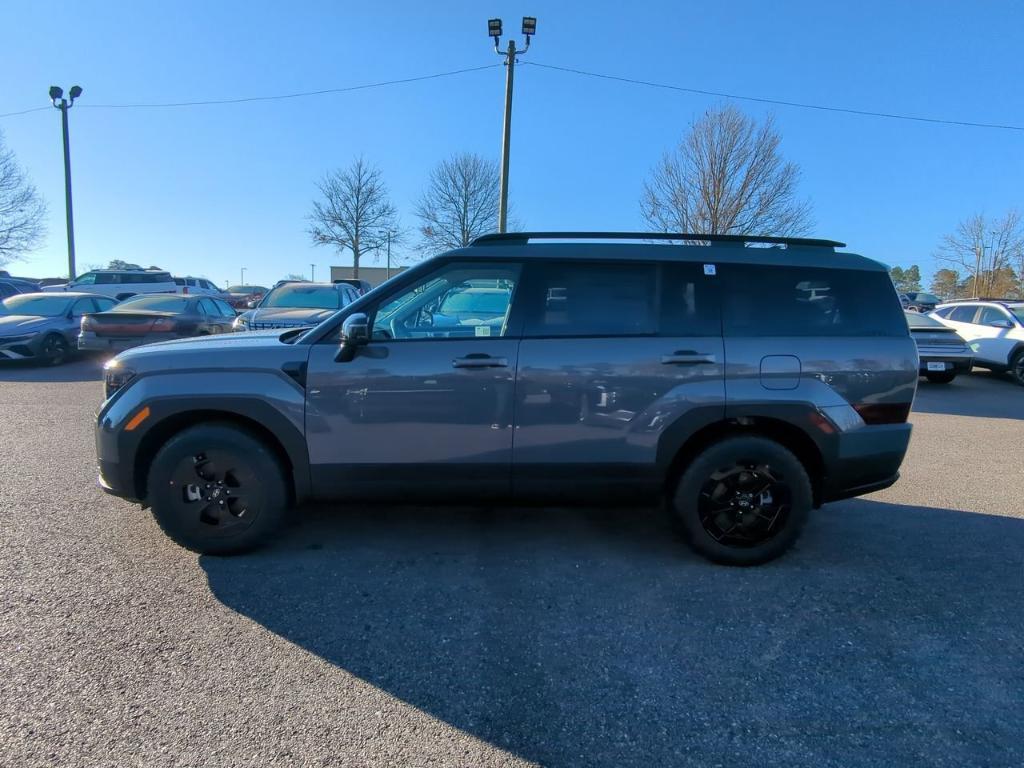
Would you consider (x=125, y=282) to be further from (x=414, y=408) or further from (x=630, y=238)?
(x=630, y=238)

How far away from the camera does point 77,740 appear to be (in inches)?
85.4

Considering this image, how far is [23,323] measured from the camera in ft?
37.5

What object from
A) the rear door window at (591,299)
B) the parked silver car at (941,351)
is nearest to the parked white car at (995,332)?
the parked silver car at (941,351)

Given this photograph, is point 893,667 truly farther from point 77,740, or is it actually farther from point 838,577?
point 77,740

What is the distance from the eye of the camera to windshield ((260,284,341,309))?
428 inches

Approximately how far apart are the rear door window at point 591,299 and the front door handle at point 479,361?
23 cm

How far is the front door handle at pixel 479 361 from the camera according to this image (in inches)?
136

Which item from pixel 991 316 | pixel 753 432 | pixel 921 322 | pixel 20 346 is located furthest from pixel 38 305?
pixel 991 316

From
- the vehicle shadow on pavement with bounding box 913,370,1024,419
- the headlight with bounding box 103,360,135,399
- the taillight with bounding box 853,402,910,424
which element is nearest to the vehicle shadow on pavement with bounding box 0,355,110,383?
the headlight with bounding box 103,360,135,399

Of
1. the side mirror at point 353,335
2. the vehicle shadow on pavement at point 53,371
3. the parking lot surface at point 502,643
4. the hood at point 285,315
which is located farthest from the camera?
the vehicle shadow on pavement at point 53,371

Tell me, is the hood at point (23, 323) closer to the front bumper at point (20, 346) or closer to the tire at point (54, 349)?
the front bumper at point (20, 346)

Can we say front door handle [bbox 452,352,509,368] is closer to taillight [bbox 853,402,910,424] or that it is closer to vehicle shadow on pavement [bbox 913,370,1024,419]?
taillight [bbox 853,402,910,424]

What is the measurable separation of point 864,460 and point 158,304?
12.6 meters

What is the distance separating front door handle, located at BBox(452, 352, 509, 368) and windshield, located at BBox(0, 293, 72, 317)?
40.7 ft
